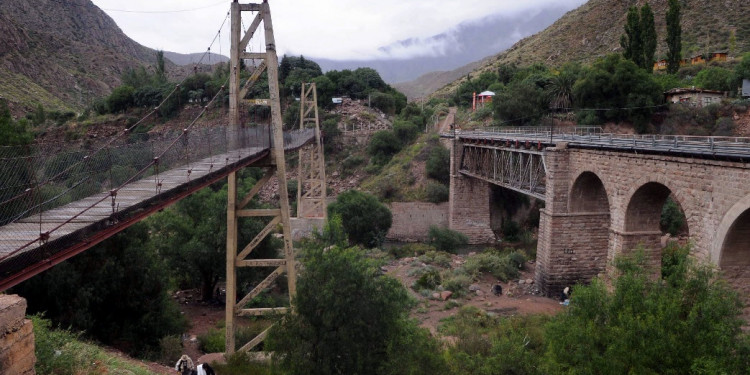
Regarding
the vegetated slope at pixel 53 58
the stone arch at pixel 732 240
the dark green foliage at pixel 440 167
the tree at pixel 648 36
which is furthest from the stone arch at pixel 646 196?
the vegetated slope at pixel 53 58

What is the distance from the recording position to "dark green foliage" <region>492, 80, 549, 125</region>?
3812 centimetres

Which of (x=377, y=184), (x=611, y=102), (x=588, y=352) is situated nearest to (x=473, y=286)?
(x=588, y=352)

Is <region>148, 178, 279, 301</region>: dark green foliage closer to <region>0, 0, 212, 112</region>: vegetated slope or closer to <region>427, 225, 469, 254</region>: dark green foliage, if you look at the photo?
<region>427, 225, 469, 254</region>: dark green foliage

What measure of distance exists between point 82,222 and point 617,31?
205 ft

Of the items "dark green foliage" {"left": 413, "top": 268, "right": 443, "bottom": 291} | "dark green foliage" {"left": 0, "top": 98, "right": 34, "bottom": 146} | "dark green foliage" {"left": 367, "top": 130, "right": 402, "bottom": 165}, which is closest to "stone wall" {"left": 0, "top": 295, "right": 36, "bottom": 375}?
"dark green foliage" {"left": 413, "top": 268, "right": 443, "bottom": 291}

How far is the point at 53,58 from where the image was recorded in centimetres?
6794

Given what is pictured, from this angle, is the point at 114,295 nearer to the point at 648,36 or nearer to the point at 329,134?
the point at 329,134

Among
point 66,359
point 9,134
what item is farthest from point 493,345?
point 9,134

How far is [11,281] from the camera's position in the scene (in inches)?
188

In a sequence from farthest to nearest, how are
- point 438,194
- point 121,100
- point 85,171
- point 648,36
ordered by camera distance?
1. point 121,100
2. point 648,36
3. point 438,194
4. point 85,171

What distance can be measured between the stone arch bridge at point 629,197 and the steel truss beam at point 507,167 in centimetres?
14

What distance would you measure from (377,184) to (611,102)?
17.1m

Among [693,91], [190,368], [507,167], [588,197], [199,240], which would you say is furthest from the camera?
[693,91]

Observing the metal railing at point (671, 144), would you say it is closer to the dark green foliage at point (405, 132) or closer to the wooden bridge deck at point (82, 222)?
the wooden bridge deck at point (82, 222)
